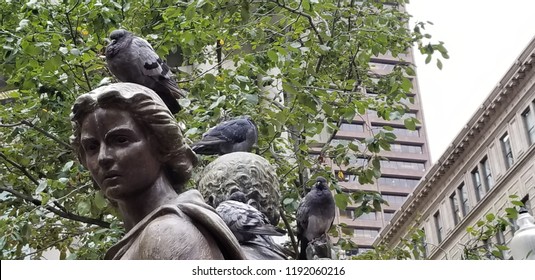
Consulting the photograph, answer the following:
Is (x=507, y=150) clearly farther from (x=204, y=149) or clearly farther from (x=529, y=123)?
(x=204, y=149)


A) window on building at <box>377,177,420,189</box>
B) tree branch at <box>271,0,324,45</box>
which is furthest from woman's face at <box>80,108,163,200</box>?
window on building at <box>377,177,420,189</box>

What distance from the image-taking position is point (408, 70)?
45.9ft

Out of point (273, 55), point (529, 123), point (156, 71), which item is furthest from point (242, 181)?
point (529, 123)

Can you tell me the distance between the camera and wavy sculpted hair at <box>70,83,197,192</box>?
3.39m

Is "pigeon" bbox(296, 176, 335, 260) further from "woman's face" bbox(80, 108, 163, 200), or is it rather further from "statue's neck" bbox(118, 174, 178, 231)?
"woman's face" bbox(80, 108, 163, 200)

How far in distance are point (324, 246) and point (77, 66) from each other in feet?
27.1

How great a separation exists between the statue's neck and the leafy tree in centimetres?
696

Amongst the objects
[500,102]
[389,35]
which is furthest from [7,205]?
[500,102]

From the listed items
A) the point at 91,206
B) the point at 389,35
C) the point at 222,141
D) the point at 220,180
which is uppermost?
the point at 389,35

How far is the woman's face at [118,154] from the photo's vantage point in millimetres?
3352

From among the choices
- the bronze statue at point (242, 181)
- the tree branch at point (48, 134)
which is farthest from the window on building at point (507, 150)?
the bronze statue at point (242, 181)

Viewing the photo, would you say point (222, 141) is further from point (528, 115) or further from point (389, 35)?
point (528, 115)

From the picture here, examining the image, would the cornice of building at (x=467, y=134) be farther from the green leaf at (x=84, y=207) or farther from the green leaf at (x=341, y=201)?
the green leaf at (x=84, y=207)

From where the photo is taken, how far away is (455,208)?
51.4 meters
